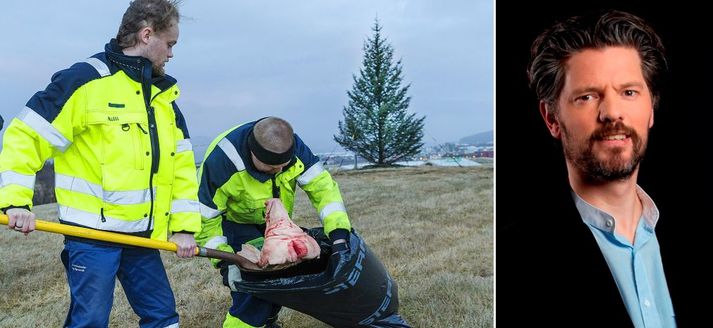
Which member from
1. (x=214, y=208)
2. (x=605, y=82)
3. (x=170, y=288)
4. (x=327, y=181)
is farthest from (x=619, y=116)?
(x=170, y=288)

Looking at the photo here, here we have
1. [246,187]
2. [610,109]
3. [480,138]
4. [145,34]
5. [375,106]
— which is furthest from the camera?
[480,138]

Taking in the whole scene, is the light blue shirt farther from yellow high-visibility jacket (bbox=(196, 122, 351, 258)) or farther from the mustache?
yellow high-visibility jacket (bbox=(196, 122, 351, 258))

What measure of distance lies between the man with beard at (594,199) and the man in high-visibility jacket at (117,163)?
4.62 feet

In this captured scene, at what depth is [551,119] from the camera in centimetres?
292

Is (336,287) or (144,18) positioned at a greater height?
(144,18)

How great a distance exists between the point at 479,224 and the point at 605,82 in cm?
78

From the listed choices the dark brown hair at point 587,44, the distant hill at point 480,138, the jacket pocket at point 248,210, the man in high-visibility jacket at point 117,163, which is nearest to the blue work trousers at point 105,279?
the man in high-visibility jacket at point 117,163

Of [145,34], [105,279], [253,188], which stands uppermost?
[145,34]

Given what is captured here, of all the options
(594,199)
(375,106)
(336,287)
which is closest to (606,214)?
(594,199)

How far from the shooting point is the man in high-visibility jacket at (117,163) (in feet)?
6.93

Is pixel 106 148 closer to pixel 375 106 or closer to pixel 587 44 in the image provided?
pixel 375 106

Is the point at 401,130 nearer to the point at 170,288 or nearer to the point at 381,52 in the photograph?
the point at 381,52

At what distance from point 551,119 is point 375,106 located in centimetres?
72

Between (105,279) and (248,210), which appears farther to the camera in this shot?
(248,210)
